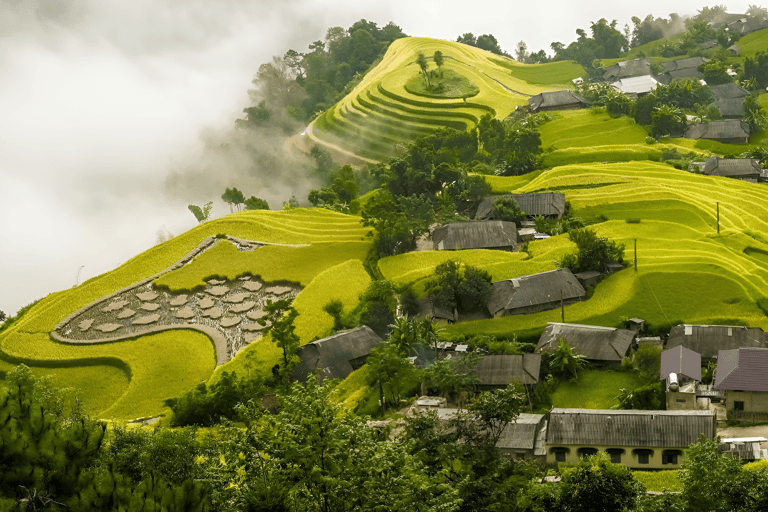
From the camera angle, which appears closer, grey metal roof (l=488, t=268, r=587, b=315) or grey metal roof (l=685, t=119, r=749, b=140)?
grey metal roof (l=488, t=268, r=587, b=315)

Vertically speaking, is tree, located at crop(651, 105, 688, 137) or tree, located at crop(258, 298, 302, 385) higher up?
tree, located at crop(651, 105, 688, 137)

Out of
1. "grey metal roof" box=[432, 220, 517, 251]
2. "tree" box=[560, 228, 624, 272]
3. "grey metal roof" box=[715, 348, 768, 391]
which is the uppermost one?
"grey metal roof" box=[432, 220, 517, 251]

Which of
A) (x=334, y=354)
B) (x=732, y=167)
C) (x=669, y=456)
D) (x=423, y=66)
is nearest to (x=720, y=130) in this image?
(x=732, y=167)

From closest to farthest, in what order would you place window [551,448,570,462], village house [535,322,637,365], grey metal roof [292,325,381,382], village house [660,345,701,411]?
window [551,448,570,462]
village house [660,345,701,411]
village house [535,322,637,365]
grey metal roof [292,325,381,382]

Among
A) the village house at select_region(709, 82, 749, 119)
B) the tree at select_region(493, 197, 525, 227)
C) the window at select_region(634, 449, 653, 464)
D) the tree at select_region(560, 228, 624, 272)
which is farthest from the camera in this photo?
the village house at select_region(709, 82, 749, 119)

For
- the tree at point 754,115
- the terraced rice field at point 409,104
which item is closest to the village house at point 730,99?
the tree at point 754,115

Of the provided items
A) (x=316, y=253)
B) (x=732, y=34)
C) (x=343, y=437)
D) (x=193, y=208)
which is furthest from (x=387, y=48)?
(x=343, y=437)

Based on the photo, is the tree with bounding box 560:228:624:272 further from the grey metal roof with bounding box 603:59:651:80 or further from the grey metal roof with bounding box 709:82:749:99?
the grey metal roof with bounding box 603:59:651:80

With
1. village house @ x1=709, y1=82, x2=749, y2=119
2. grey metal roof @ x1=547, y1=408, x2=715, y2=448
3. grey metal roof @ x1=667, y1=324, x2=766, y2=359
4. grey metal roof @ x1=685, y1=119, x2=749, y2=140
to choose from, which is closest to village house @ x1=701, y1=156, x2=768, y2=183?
grey metal roof @ x1=685, y1=119, x2=749, y2=140
